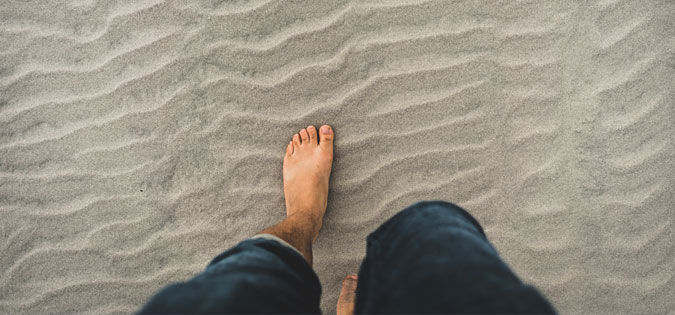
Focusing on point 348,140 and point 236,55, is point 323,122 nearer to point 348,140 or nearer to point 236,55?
point 348,140

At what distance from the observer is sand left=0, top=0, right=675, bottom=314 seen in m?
1.48

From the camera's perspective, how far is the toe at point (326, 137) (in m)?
1.51

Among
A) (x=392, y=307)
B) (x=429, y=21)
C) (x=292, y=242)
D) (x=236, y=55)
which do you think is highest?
(x=429, y=21)

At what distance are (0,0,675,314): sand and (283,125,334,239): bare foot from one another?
0.18 feet

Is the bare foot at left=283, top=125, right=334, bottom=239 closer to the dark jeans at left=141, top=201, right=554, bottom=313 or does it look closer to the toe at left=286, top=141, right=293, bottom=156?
the toe at left=286, top=141, right=293, bottom=156

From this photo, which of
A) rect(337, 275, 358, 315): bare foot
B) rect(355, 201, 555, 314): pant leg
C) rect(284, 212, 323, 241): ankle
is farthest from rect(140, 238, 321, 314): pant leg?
rect(337, 275, 358, 315): bare foot

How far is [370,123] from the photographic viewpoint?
4.97 ft

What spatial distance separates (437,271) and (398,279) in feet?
0.31

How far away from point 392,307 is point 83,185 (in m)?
1.52

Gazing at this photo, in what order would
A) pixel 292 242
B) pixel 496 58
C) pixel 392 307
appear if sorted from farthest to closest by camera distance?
pixel 496 58 < pixel 292 242 < pixel 392 307

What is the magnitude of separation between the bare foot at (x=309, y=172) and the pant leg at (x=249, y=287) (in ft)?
1.40

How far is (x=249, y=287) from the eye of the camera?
2.55 ft

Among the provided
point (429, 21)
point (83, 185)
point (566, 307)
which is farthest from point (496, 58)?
point (83, 185)

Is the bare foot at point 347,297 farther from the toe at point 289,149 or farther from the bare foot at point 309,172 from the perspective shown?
the toe at point 289,149
